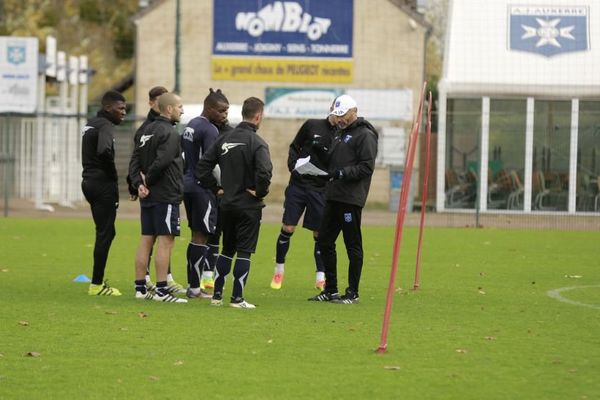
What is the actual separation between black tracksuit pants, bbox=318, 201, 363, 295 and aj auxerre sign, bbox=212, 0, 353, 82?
91.9 ft

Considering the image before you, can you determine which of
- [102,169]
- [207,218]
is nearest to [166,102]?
[102,169]

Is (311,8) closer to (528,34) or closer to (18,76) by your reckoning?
(528,34)

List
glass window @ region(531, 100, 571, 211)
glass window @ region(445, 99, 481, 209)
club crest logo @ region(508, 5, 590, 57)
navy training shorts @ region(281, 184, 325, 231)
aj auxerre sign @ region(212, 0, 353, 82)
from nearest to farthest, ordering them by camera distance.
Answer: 1. navy training shorts @ region(281, 184, 325, 231)
2. glass window @ region(531, 100, 571, 211)
3. glass window @ region(445, 99, 481, 209)
4. club crest logo @ region(508, 5, 590, 57)
5. aj auxerre sign @ region(212, 0, 353, 82)

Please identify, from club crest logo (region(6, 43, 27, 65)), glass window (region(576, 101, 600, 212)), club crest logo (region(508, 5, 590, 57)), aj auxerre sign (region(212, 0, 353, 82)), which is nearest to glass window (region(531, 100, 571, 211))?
glass window (region(576, 101, 600, 212))

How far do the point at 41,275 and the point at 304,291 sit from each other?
3416 mm

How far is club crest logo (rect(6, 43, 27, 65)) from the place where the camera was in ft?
101

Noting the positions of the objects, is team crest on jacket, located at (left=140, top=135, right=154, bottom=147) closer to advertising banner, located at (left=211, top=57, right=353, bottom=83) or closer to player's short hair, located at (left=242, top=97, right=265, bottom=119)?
player's short hair, located at (left=242, top=97, right=265, bottom=119)

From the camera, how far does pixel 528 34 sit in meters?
34.0

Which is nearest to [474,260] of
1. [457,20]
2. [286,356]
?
[286,356]

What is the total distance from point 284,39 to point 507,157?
10.5m

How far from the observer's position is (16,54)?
30.9 m

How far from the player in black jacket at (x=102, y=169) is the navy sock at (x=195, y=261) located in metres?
0.81

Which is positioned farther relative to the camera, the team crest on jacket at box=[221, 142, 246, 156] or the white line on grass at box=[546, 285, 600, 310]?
the white line on grass at box=[546, 285, 600, 310]

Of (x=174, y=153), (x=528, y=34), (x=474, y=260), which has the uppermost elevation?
(x=528, y=34)
